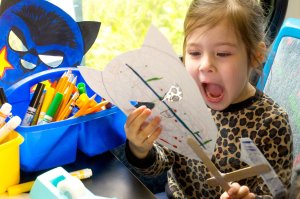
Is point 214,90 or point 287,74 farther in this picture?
point 287,74

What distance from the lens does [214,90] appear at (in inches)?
30.3

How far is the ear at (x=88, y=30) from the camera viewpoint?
0.94 meters

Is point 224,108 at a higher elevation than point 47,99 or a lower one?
lower

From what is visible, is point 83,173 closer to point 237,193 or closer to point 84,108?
point 84,108

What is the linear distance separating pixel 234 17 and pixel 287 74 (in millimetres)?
298

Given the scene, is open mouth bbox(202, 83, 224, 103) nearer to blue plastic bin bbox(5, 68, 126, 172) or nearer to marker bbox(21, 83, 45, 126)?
blue plastic bin bbox(5, 68, 126, 172)

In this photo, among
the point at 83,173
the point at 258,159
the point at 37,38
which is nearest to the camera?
the point at 258,159

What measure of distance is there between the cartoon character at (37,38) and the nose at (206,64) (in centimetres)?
31

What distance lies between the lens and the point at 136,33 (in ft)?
4.17

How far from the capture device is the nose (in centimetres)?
72

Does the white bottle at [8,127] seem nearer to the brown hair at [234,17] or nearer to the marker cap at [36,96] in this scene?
the marker cap at [36,96]

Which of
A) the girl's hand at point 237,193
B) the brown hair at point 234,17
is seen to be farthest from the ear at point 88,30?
the girl's hand at point 237,193

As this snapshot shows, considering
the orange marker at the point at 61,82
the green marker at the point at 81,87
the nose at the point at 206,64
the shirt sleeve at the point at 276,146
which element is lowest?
the shirt sleeve at the point at 276,146

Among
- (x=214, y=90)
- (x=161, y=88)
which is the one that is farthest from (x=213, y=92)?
(x=161, y=88)
